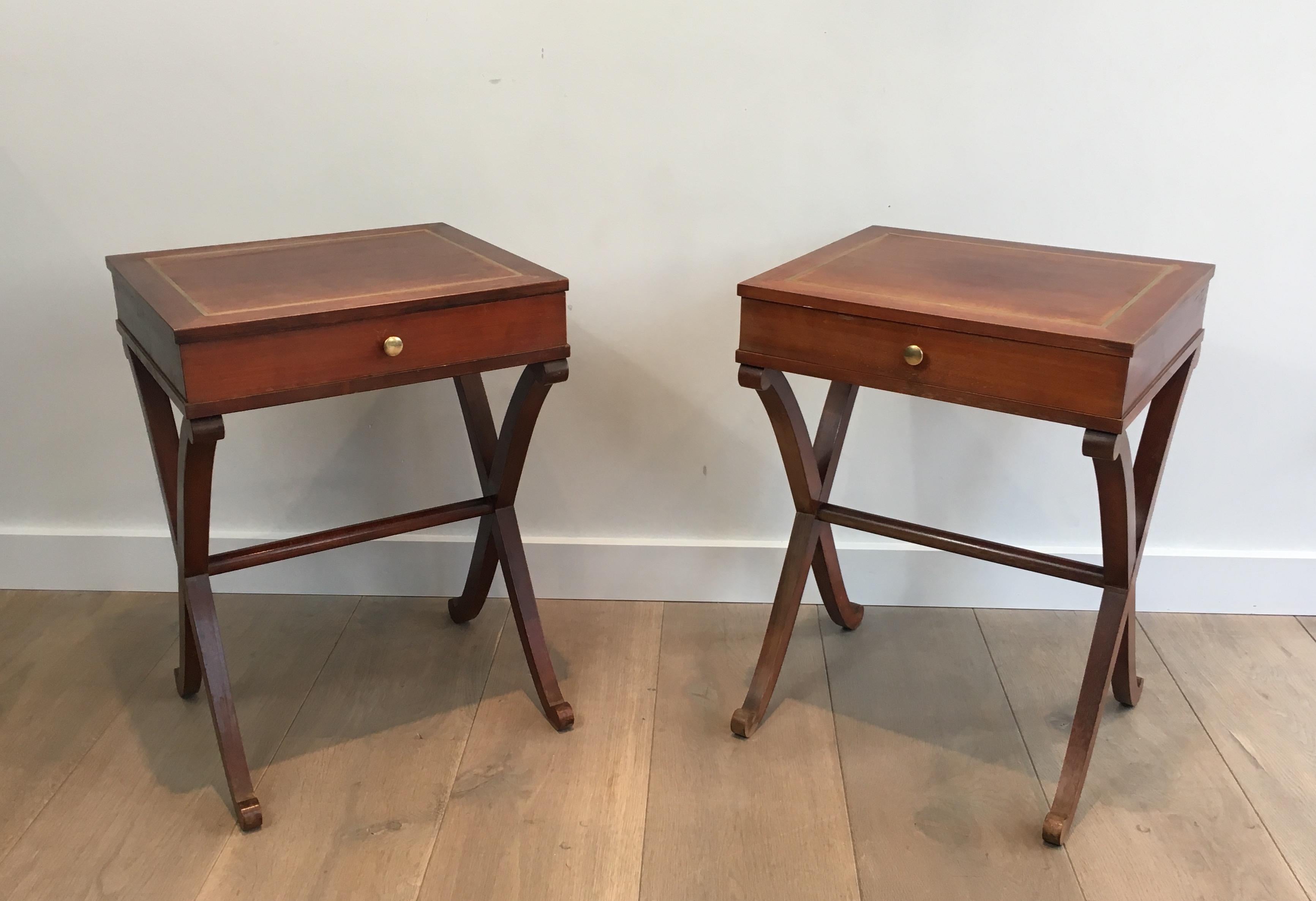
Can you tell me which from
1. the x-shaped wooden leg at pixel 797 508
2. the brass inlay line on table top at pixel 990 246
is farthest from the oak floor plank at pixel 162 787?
the brass inlay line on table top at pixel 990 246

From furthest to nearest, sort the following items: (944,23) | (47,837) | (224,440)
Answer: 1. (224,440)
2. (944,23)
3. (47,837)

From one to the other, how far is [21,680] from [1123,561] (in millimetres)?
1853

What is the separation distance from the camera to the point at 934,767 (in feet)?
5.47

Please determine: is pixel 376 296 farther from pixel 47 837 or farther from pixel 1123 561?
pixel 1123 561

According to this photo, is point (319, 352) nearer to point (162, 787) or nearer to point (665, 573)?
point (162, 787)

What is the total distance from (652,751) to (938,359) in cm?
79

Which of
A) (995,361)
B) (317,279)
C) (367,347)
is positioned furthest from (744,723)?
(317,279)

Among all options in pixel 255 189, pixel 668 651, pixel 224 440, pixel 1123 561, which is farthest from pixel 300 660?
pixel 1123 561

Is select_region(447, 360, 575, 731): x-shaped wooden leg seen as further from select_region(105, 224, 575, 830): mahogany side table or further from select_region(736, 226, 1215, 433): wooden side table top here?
select_region(736, 226, 1215, 433): wooden side table top

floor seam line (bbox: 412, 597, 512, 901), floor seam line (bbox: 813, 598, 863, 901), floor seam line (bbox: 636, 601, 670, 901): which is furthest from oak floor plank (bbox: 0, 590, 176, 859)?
floor seam line (bbox: 813, 598, 863, 901)

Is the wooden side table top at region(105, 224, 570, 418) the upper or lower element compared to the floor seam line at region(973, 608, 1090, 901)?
upper

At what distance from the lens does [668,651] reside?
6.50 ft

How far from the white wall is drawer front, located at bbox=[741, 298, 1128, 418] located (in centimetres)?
50

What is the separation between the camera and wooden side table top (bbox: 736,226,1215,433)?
4.17ft
